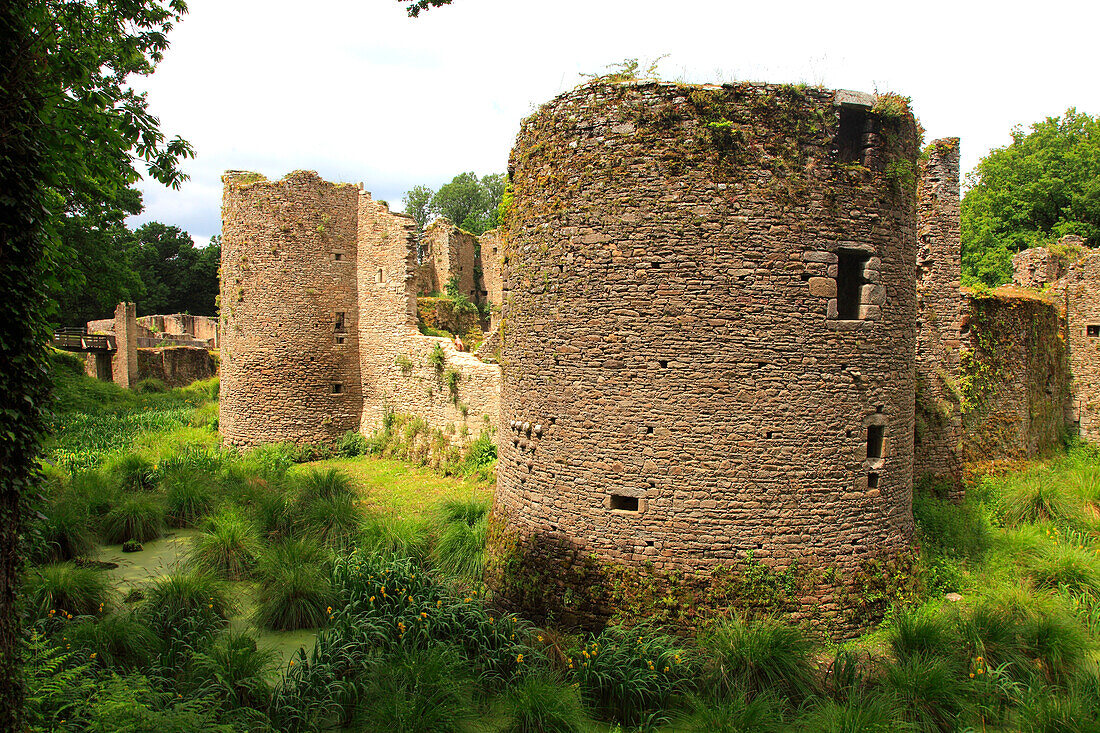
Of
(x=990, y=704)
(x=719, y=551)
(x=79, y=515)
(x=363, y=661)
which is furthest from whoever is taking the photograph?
(x=79, y=515)

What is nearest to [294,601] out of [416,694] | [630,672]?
[416,694]

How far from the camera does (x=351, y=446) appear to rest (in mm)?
16297

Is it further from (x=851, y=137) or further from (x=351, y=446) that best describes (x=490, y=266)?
(x=851, y=137)

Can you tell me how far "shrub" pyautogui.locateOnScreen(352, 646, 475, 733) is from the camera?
5.16m

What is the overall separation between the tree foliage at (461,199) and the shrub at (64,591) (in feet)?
151

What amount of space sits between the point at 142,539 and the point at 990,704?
12.5 meters

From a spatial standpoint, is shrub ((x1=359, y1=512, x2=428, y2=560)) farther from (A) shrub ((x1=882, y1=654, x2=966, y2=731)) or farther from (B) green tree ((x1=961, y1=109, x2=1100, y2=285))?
(B) green tree ((x1=961, y1=109, x2=1100, y2=285))

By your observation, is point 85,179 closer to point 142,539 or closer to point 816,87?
point 142,539

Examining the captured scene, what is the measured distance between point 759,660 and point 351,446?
1299 cm

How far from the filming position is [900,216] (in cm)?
733

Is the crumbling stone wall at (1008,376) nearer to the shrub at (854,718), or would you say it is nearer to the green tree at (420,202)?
the shrub at (854,718)

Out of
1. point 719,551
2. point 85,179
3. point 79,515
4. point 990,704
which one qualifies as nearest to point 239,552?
point 79,515

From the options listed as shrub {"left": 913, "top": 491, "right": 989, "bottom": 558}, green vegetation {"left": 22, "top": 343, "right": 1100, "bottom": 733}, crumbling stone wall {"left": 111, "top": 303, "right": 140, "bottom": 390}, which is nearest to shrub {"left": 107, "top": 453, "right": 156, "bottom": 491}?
green vegetation {"left": 22, "top": 343, "right": 1100, "bottom": 733}

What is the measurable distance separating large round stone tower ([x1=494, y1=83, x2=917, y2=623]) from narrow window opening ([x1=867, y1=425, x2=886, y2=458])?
3 centimetres
